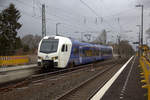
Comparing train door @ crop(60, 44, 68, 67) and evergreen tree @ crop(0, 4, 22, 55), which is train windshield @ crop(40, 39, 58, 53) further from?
evergreen tree @ crop(0, 4, 22, 55)

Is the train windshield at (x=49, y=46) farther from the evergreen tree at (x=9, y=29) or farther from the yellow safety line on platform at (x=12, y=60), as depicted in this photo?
the evergreen tree at (x=9, y=29)

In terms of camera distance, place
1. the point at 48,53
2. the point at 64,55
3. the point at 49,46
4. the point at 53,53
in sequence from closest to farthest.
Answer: the point at 53,53 → the point at 48,53 → the point at 49,46 → the point at 64,55

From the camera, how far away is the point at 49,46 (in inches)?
673

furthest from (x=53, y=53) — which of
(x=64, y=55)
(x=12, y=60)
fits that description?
(x=12, y=60)

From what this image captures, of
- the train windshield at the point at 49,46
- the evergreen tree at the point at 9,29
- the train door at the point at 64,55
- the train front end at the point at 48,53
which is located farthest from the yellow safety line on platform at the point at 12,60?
the evergreen tree at the point at 9,29

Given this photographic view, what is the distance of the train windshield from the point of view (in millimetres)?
16781

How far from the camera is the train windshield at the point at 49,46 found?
661 inches

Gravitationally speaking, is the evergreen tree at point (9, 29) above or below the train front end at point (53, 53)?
above

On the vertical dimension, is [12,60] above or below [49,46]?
below

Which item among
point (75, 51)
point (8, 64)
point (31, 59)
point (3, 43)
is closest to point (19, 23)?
point (3, 43)

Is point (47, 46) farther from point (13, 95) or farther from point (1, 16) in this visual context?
point (1, 16)

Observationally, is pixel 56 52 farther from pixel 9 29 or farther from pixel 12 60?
pixel 9 29

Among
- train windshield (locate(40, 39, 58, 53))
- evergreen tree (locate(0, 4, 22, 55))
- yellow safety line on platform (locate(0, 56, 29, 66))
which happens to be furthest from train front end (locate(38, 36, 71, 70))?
evergreen tree (locate(0, 4, 22, 55))

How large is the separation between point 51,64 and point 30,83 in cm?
508
